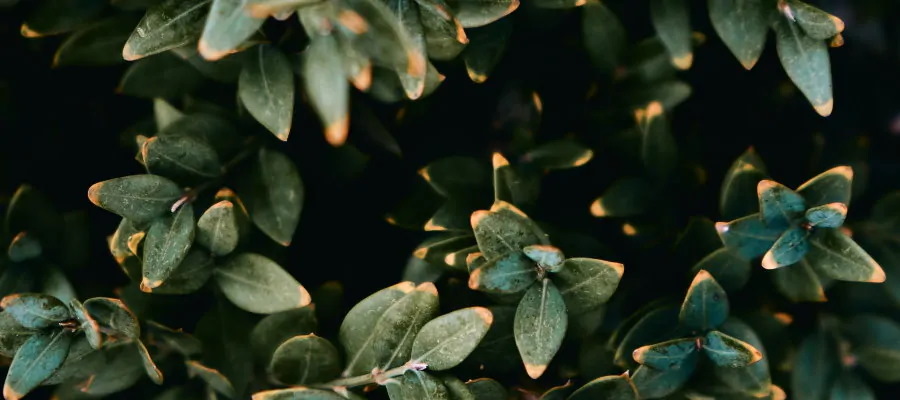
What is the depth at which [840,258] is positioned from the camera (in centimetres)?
116

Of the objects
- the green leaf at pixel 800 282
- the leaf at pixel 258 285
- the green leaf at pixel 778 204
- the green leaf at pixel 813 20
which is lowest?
the green leaf at pixel 800 282

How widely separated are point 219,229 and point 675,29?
2.23 ft

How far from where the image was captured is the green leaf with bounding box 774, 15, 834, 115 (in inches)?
45.5

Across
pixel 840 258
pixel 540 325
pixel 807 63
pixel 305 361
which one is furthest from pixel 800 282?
pixel 305 361

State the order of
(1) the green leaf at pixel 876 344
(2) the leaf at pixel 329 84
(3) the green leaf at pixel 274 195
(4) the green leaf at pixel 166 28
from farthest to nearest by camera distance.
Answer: (1) the green leaf at pixel 876 344 < (3) the green leaf at pixel 274 195 < (4) the green leaf at pixel 166 28 < (2) the leaf at pixel 329 84

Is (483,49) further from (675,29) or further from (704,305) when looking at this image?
(704,305)

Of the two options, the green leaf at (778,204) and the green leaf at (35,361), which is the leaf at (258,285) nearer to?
the green leaf at (35,361)

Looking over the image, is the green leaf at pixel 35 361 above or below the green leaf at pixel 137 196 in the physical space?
below

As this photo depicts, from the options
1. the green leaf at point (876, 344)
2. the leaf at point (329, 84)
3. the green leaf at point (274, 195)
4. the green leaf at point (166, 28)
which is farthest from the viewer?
the green leaf at point (876, 344)

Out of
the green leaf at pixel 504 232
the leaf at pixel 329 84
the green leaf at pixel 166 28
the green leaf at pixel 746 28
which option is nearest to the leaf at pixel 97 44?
the green leaf at pixel 166 28

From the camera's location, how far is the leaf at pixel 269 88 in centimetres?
114

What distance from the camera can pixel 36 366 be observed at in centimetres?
110

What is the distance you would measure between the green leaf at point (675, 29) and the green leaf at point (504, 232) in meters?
0.33

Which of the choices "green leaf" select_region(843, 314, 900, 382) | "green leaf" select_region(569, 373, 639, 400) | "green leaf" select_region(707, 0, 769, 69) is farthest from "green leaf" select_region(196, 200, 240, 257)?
→ "green leaf" select_region(843, 314, 900, 382)
